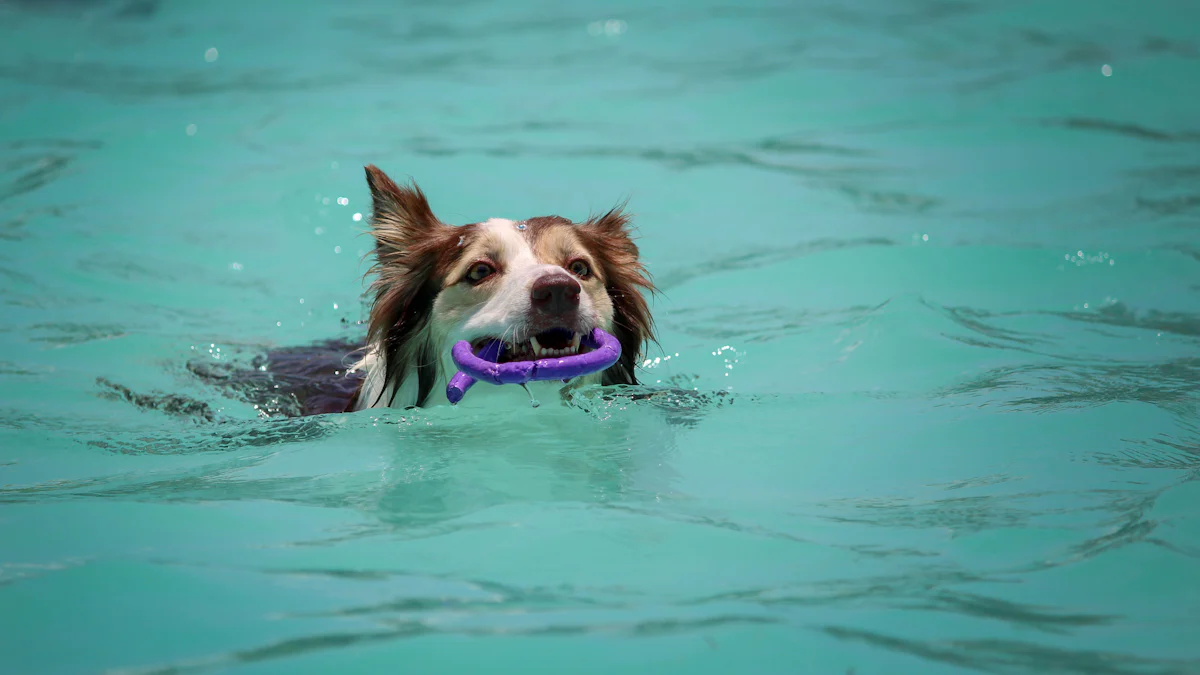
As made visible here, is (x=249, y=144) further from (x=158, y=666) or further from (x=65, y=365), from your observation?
(x=158, y=666)

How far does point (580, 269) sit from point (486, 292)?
41cm

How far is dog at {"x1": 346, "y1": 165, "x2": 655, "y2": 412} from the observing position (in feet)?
13.2

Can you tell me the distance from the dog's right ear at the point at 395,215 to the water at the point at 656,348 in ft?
2.26

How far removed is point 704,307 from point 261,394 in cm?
283

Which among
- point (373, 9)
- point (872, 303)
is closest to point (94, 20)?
point (373, 9)

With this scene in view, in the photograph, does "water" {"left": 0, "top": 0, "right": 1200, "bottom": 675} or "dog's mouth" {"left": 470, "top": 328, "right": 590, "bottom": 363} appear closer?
"water" {"left": 0, "top": 0, "right": 1200, "bottom": 675}

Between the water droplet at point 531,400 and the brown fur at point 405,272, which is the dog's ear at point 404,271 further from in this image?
the water droplet at point 531,400

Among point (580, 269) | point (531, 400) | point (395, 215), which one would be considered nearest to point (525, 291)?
point (580, 269)

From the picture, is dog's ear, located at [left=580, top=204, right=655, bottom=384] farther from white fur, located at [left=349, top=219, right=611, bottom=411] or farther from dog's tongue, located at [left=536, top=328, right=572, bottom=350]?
dog's tongue, located at [left=536, top=328, right=572, bottom=350]

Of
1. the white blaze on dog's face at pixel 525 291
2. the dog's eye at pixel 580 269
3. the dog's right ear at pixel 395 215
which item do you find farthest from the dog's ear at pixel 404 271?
the dog's eye at pixel 580 269

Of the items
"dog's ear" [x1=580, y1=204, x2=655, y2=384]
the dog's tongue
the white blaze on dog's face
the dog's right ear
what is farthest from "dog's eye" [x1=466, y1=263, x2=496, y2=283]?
"dog's ear" [x1=580, y1=204, x2=655, y2=384]

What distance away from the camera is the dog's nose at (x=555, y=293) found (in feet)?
12.8

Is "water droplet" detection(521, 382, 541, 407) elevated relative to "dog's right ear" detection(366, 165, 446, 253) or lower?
lower

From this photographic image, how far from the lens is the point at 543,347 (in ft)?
13.7
